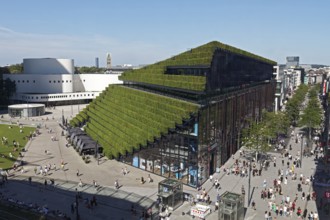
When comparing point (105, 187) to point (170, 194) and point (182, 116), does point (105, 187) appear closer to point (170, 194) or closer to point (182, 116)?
point (170, 194)

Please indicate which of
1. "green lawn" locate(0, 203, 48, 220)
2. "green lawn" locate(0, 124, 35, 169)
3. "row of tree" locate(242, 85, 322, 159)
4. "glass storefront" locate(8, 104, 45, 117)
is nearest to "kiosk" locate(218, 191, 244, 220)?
"green lawn" locate(0, 203, 48, 220)

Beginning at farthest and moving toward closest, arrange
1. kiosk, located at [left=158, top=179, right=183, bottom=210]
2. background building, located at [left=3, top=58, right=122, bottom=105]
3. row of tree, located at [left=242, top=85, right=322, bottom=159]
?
background building, located at [left=3, top=58, right=122, bottom=105], row of tree, located at [left=242, top=85, right=322, bottom=159], kiosk, located at [left=158, top=179, right=183, bottom=210]

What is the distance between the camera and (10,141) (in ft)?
216

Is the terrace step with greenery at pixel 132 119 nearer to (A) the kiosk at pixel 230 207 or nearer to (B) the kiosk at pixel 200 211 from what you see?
(B) the kiosk at pixel 200 211

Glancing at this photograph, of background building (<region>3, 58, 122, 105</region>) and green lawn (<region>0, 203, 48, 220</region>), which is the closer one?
green lawn (<region>0, 203, 48, 220</region>)

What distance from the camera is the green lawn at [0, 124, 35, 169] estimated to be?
52463 mm

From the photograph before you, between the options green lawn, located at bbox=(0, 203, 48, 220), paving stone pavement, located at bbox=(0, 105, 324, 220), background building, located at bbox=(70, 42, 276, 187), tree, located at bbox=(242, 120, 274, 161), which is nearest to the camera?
green lawn, located at bbox=(0, 203, 48, 220)

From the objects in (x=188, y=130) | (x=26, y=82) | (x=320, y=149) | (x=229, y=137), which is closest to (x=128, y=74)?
(x=229, y=137)

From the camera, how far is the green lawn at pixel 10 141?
52.5 metres

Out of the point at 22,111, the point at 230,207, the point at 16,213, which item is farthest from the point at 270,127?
the point at 22,111

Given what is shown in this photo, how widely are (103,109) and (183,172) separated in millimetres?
32567

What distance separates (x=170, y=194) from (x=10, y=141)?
43270mm

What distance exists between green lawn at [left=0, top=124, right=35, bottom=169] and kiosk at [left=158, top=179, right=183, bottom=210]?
2674 cm

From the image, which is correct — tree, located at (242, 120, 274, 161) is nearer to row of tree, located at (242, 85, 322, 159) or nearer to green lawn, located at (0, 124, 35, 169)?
row of tree, located at (242, 85, 322, 159)
